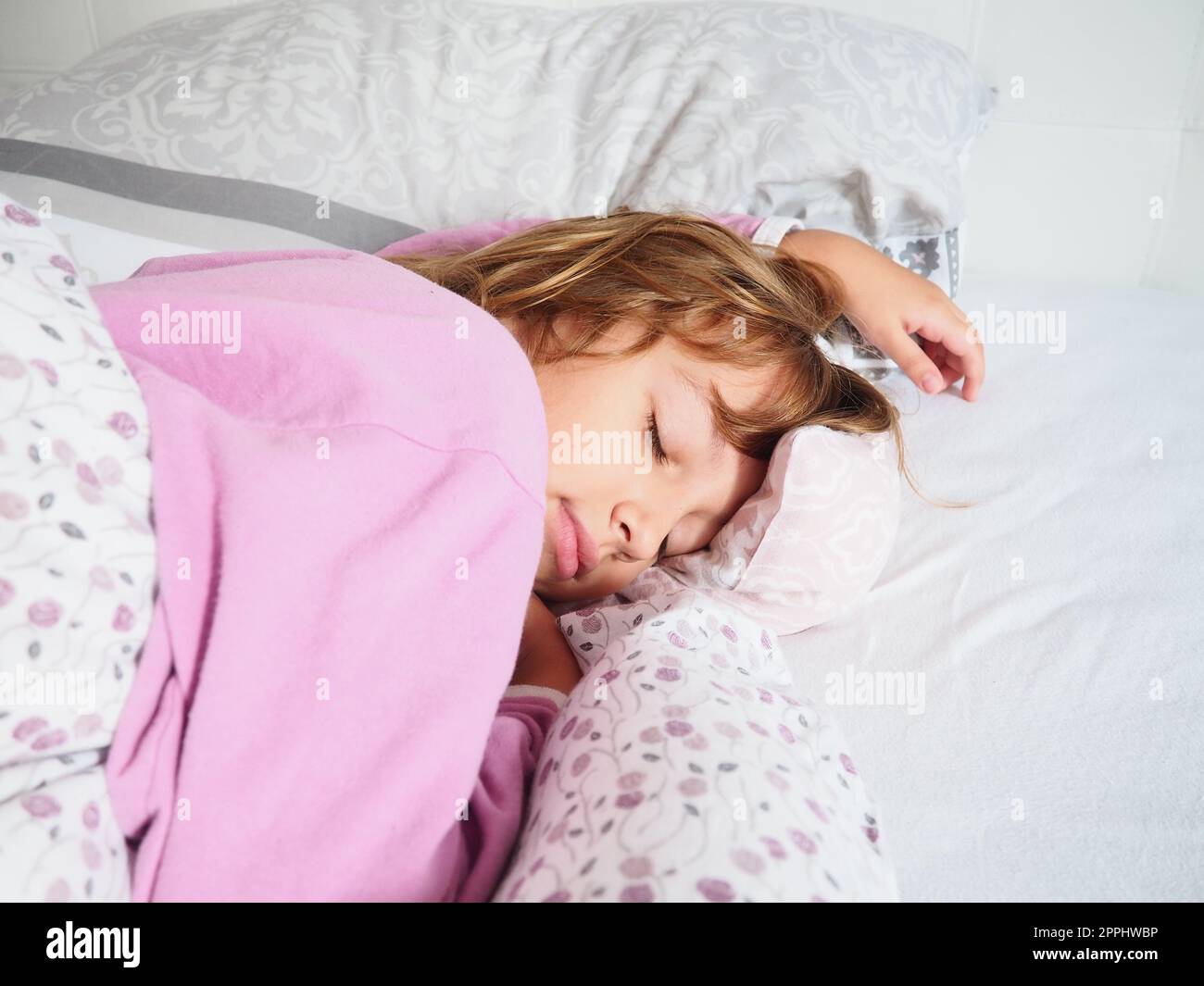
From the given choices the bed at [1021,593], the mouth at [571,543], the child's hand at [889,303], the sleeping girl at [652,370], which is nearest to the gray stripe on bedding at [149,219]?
the bed at [1021,593]

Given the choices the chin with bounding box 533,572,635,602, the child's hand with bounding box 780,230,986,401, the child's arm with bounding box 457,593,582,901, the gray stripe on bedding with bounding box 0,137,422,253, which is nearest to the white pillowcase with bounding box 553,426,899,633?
the chin with bounding box 533,572,635,602

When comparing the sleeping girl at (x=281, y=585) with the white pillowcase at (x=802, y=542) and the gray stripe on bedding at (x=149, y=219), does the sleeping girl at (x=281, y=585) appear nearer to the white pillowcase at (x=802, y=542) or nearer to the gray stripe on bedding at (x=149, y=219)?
the white pillowcase at (x=802, y=542)

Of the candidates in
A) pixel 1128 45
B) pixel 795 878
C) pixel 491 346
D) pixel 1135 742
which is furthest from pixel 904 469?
pixel 1128 45

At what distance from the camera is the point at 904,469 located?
1082 millimetres

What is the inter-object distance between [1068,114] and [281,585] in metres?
1.55

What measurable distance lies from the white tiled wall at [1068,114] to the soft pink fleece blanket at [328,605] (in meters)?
1.19

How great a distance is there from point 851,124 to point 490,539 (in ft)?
2.86

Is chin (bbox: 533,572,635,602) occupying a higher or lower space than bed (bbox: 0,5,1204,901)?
lower

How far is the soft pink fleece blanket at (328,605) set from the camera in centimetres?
54

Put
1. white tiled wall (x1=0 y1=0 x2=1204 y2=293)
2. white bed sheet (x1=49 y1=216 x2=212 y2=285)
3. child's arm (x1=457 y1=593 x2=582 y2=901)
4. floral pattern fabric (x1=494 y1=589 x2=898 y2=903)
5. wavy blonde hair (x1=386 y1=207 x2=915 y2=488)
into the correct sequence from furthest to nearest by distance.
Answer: white tiled wall (x1=0 y1=0 x2=1204 y2=293)
white bed sheet (x1=49 y1=216 x2=212 y2=285)
wavy blonde hair (x1=386 y1=207 x2=915 y2=488)
child's arm (x1=457 y1=593 x2=582 y2=901)
floral pattern fabric (x1=494 y1=589 x2=898 y2=903)

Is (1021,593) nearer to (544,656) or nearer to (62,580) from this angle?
(544,656)

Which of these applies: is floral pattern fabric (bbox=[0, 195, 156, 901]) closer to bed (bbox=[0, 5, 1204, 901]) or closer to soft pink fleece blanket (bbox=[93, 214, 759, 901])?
soft pink fleece blanket (bbox=[93, 214, 759, 901])

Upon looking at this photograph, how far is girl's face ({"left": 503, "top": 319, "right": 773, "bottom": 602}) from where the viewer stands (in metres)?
0.91

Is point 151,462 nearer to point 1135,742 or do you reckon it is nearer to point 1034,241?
point 1135,742
